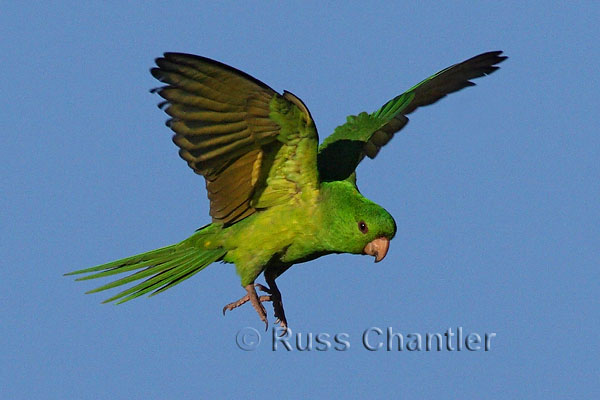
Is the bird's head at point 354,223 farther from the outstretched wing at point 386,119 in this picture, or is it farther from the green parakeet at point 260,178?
the outstretched wing at point 386,119

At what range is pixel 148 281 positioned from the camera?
292 inches

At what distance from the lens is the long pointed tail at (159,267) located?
7363mm

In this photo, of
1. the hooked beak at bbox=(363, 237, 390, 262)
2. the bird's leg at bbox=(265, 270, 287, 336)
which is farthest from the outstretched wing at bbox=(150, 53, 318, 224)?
the bird's leg at bbox=(265, 270, 287, 336)

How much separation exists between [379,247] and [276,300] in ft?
4.22

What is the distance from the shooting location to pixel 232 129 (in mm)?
6621

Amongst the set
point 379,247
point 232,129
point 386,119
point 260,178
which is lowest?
point 379,247

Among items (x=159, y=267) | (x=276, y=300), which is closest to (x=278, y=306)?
(x=276, y=300)

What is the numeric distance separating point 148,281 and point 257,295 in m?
0.91

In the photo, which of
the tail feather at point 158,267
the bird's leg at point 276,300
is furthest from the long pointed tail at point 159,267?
the bird's leg at point 276,300

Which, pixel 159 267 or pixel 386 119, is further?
pixel 386 119

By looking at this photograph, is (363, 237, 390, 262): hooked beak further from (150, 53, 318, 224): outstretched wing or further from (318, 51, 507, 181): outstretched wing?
(318, 51, 507, 181): outstretched wing

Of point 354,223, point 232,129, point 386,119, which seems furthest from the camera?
point 386,119

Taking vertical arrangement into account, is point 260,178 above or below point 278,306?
above

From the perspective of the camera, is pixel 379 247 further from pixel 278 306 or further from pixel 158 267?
pixel 158 267
